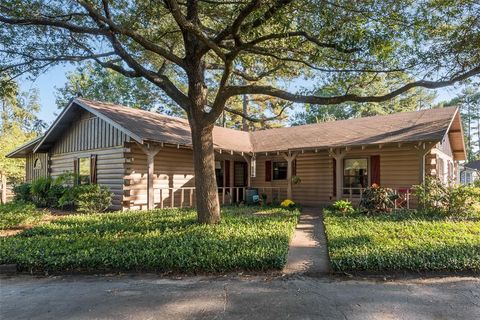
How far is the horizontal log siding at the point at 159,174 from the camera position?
12.7 metres

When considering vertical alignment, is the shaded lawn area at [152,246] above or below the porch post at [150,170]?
below

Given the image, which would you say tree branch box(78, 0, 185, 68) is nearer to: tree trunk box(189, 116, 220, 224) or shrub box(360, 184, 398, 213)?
tree trunk box(189, 116, 220, 224)

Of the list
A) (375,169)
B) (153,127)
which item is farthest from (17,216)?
(375,169)

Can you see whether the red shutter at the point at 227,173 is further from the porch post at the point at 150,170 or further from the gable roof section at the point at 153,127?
the porch post at the point at 150,170

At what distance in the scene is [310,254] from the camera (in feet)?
21.5

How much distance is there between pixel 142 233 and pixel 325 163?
1020 cm

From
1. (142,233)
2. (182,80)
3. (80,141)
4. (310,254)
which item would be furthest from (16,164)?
(310,254)

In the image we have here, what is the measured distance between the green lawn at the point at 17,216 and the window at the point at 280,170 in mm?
10899

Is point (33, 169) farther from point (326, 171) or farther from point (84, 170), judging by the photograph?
point (326, 171)

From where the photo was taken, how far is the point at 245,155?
16.3m

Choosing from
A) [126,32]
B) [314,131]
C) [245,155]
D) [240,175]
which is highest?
[126,32]

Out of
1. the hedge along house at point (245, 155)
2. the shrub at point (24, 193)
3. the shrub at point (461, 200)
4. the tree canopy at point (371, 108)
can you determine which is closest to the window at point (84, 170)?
the hedge along house at point (245, 155)

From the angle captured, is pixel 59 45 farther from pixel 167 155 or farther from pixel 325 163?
pixel 325 163

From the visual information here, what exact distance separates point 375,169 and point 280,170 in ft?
16.0
